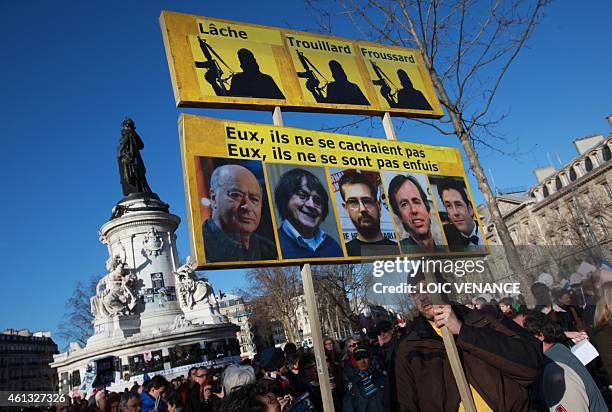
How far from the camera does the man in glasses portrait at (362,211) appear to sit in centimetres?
543

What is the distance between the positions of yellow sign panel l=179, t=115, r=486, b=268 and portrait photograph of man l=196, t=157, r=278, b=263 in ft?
0.04

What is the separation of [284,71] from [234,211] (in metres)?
2.38

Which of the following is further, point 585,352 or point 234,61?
point 234,61

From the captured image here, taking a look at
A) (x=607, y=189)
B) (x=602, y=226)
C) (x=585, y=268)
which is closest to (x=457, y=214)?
(x=585, y=268)

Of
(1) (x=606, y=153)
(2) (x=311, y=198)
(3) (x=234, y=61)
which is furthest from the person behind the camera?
(1) (x=606, y=153)

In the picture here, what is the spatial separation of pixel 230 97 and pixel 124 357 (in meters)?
12.9

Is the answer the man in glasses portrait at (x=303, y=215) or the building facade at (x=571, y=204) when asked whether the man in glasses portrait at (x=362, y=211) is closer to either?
the man in glasses portrait at (x=303, y=215)

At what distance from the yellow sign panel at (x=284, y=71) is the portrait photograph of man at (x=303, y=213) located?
111 cm

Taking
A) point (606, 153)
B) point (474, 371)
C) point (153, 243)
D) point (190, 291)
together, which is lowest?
point (474, 371)

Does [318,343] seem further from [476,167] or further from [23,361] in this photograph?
[23,361]

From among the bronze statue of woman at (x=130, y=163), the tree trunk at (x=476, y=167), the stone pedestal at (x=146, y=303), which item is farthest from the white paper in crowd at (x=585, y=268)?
the bronze statue of woman at (x=130, y=163)

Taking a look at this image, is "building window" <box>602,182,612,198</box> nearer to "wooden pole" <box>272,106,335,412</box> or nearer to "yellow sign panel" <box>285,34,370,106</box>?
"yellow sign panel" <box>285,34,370,106</box>

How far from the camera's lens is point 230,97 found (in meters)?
5.52

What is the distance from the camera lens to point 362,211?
5727 millimetres
